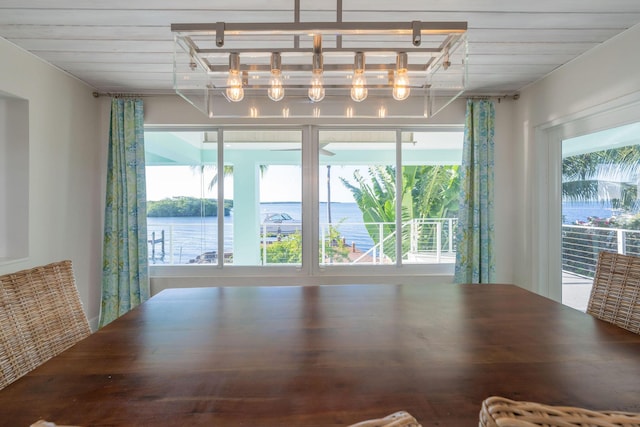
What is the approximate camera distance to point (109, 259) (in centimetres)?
305

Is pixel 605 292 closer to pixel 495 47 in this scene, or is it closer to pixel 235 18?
pixel 495 47

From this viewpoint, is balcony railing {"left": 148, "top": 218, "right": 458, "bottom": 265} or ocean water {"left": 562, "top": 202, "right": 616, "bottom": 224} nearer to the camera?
ocean water {"left": 562, "top": 202, "right": 616, "bottom": 224}

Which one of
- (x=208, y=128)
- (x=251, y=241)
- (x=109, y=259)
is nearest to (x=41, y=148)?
(x=109, y=259)

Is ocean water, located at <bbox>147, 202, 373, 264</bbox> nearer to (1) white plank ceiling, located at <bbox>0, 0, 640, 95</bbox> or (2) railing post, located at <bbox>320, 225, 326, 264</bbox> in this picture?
(2) railing post, located at <bbox>320, 225, 326, 264</bbox>

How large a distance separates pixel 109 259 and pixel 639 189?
4.26 metres

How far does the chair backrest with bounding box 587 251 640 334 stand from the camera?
4.33 ft

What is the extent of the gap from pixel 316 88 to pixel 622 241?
2436 mm

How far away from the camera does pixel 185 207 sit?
10.8 feet

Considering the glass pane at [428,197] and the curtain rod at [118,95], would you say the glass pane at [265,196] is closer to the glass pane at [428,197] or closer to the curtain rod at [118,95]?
the curtain rod at [118,95]

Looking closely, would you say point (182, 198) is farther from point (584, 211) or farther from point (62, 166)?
point (584, 211)

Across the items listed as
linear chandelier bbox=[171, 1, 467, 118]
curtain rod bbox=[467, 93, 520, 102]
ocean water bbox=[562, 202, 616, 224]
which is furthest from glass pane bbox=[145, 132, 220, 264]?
ocean water bbox=[562, 202, 616, 224]

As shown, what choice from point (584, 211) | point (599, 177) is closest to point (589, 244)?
point (584, 211)

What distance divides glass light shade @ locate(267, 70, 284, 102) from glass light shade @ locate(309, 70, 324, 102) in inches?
5.1

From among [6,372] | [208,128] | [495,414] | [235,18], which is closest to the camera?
[495,414]
